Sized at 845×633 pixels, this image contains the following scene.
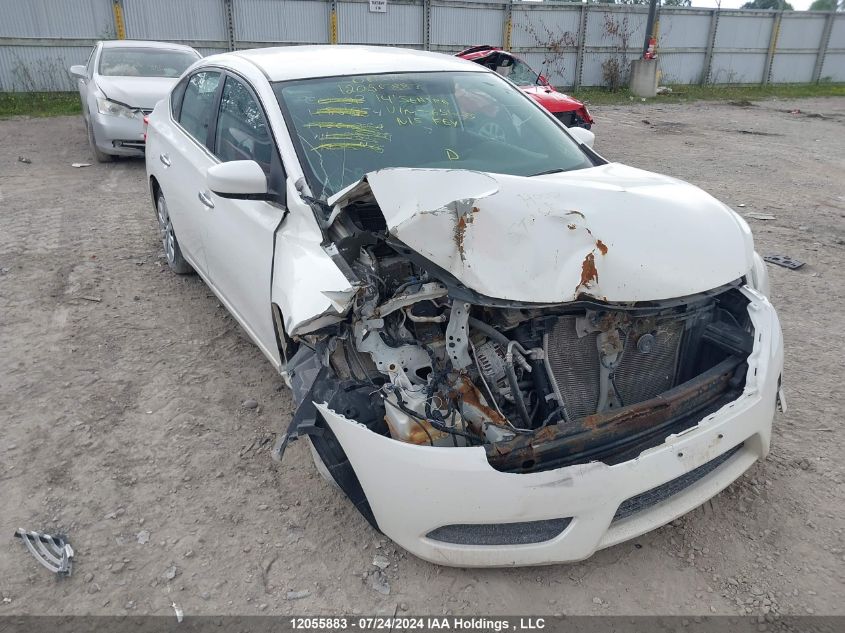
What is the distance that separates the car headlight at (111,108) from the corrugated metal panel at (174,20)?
23.8 feet

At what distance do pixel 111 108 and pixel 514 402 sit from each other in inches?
303

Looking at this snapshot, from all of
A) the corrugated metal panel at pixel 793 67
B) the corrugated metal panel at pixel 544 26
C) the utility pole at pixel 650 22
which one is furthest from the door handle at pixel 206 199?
the corrugated metal panel at pixel 793 67

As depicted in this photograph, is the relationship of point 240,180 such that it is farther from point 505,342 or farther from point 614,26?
point 614,26

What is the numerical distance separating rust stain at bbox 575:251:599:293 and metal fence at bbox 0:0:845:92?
14.6 m

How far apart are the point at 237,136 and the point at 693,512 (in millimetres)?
2871

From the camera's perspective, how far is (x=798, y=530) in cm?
256

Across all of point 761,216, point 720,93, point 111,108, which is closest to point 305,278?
point 761,216

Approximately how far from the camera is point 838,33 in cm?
2228

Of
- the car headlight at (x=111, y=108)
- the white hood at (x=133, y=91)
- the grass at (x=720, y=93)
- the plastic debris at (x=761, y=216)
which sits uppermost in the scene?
the white hood at (x=133, y=91)

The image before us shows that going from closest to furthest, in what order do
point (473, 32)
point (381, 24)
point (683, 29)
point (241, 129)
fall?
point (241, 129) < point (381, 24) < point (473, 32) < point (683, 29)

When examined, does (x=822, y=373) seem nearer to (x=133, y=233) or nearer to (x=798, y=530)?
(x=798, y=530)

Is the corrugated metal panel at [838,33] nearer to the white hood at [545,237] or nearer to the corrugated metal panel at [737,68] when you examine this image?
the corrugated metal panel at [737,68]

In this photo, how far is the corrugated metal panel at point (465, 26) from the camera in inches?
661

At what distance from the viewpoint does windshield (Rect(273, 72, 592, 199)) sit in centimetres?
303
